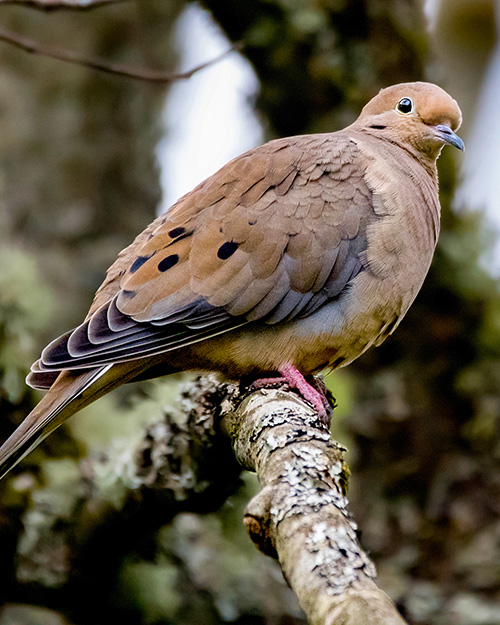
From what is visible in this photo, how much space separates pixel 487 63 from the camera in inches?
270

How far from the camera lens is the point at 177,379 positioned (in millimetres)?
3621

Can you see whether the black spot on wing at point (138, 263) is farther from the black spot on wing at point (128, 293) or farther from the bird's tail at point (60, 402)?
the bird's tail at point (60, 402)

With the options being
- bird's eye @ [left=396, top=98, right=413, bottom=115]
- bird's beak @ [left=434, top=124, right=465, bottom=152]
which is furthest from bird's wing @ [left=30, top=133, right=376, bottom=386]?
bird's eye @ [left=396, top=98, right=413, bottom=115]

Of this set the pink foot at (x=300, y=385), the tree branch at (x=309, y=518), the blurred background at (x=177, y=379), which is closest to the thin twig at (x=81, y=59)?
the blurred background at (x=177, y=379)

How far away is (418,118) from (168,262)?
4.60 feet

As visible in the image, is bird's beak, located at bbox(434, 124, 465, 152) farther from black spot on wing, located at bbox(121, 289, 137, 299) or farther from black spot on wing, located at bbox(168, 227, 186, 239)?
black spot on wing, located at bbox(121, 289, 137, 299)

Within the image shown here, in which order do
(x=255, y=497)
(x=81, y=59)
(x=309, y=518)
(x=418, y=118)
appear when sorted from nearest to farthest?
(x=309, y=518) → (x=255, y=497) → (x=81, y=59) → (x=418, y=118)

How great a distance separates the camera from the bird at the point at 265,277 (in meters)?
2.75

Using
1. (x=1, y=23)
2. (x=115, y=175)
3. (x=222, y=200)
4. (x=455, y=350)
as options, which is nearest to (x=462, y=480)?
(x=455, y=350)

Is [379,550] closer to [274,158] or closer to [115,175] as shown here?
[274,158]

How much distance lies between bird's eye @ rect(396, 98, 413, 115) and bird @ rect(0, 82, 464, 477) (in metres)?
0.57

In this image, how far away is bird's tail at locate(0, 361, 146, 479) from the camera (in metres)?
2.40

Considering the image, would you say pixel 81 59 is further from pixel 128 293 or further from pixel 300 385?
pixel 300 385

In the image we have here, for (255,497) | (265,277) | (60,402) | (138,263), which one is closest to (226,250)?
(265,277)
